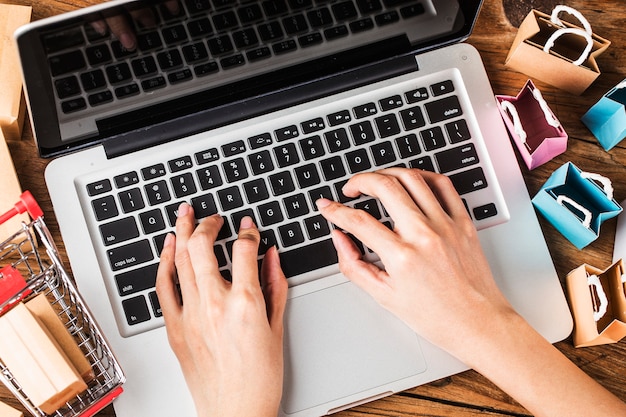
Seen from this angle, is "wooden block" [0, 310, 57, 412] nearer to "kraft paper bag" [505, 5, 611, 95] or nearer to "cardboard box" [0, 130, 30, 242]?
"cardboard box" [0, 130, 30, 242]

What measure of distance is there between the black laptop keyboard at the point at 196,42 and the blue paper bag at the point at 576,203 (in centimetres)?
29

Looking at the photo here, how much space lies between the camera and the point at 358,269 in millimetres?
773

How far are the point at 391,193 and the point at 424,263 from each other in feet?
0.32

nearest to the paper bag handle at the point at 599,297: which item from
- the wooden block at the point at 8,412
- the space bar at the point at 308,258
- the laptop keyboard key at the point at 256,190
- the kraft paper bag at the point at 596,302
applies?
the kraft paper bag at the point at 596,302

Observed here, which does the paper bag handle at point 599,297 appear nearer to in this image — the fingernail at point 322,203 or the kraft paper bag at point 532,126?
the kraft paper bag at point 532,126

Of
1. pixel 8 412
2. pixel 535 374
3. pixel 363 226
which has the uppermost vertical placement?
pixel 363 226

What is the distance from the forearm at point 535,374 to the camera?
2.41 feet

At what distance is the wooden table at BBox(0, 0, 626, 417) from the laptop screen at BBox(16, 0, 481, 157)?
0.34 ft

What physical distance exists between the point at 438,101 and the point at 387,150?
0.33ft

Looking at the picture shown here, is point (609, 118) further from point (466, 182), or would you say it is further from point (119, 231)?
point (119, 231)

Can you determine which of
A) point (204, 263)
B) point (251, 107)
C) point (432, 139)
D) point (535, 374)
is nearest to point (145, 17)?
point (251, 107)

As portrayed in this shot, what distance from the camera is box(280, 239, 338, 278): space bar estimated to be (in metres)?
0.80

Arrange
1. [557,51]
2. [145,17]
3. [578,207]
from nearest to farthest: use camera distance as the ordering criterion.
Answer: [145,17] < [578,207] < [557,51]

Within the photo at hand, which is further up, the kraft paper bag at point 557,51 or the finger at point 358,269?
the kraft paper bag at point 557,51
